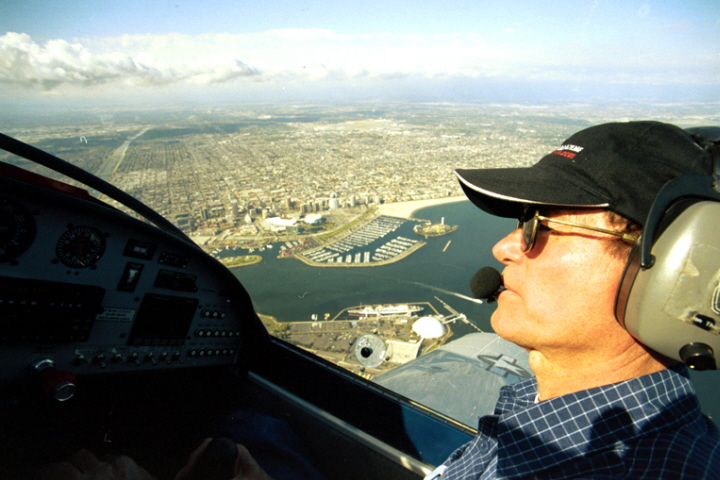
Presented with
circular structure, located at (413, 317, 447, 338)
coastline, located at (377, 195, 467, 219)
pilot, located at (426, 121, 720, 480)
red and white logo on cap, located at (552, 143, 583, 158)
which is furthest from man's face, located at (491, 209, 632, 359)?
coastline, located at (377, 195, 467, 219)

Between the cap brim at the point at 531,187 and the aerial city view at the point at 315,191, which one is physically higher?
the cap brim at the point at 531,187

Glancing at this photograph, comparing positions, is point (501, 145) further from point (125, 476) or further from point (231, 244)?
point (125, 476)

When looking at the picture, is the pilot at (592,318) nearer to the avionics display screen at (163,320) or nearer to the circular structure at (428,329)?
the avionics display screen at (163,320)

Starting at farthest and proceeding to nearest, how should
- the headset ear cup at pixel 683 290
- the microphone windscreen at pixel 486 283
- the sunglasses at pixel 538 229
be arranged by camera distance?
1. the microphone windscreen at pixel 486 283
2. the sunglasses at pixel 538 229
3. the headset ear cup at pixel 683 290

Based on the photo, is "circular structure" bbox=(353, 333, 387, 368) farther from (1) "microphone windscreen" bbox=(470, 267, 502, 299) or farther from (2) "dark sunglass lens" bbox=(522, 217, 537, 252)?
(2) "dark sunglass lens" bbox=(522, 217, 537, 252)

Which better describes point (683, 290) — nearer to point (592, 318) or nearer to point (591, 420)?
point (592, 318)

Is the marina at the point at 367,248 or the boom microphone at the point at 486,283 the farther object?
the marina at the point at 367,248

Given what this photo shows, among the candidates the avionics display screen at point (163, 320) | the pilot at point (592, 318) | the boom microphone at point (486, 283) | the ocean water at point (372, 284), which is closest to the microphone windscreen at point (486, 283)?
the boom microphone at point (486, 283)
